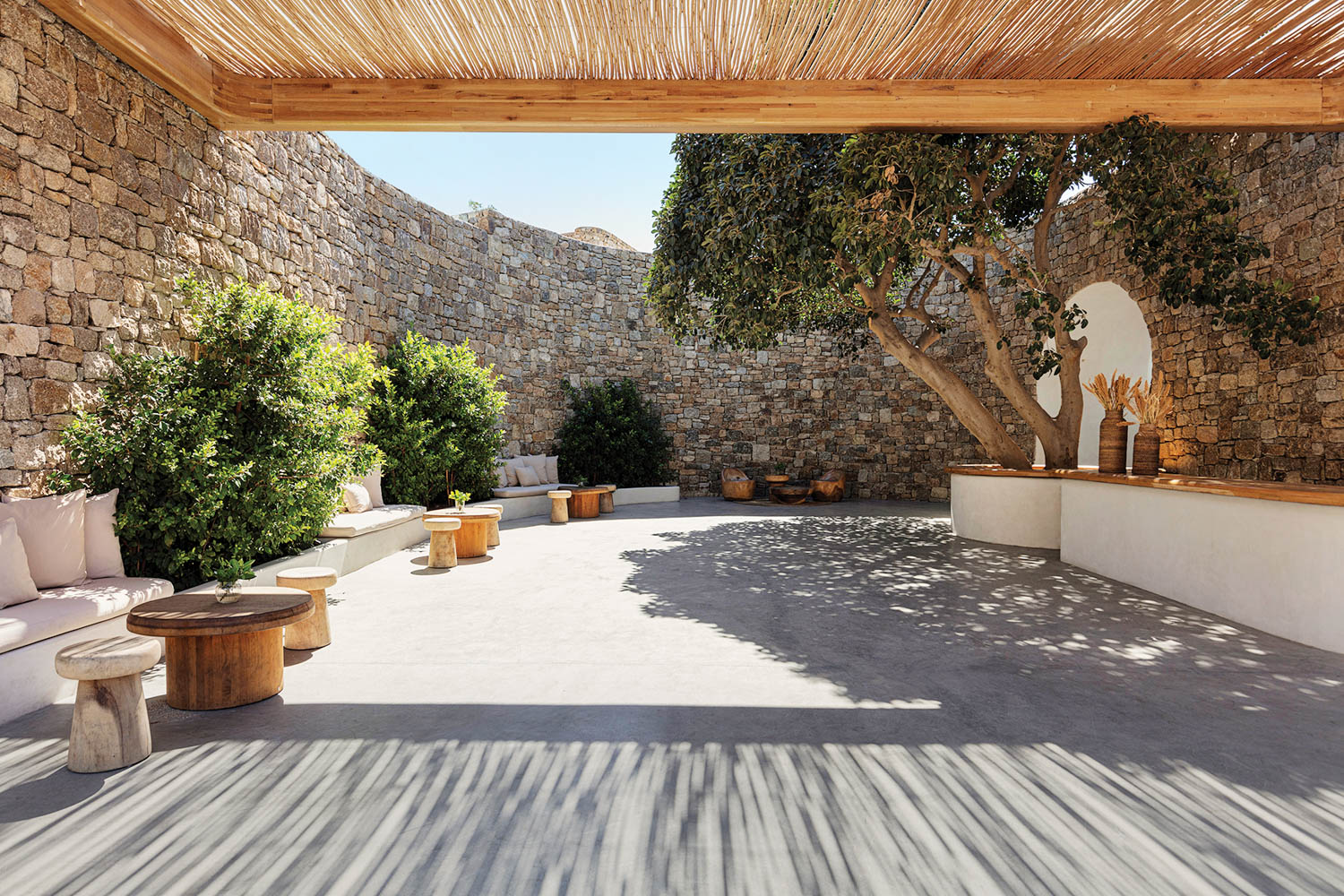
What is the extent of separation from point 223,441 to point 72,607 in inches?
58.2

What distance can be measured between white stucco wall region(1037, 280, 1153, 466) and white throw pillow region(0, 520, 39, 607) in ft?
32.1

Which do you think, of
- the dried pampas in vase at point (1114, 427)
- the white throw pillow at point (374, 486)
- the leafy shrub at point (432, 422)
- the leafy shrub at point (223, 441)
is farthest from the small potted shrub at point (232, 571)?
the dried pampas in vase at point (1114, 427)

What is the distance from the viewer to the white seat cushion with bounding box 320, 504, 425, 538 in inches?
210

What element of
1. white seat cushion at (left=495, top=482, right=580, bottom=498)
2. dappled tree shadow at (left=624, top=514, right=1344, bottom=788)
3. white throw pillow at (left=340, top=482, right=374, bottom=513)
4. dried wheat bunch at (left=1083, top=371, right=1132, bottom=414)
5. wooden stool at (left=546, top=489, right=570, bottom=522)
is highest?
dried wheat bunch at (left=1083, top=371, right=1132, bottom=414)

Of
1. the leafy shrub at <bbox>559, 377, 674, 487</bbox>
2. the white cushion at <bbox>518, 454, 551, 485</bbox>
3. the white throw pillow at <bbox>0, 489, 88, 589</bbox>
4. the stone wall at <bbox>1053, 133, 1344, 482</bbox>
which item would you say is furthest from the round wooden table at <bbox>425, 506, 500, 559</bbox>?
the stone wall at <bbox>1053, 133, 1344, 482</bbox>

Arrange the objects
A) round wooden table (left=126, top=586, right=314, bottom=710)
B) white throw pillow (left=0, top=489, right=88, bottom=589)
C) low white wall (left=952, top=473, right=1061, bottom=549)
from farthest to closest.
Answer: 1. low white wall (left=952, top=473, right=1061, bottom=549)
2. white throw pillow (left=0, top=489, right=88, bottom=589)
3. round wooden table (left=126, top=586, right=314, bottom=710)

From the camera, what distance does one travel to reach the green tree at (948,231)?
192 inches

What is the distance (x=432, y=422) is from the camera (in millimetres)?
7664

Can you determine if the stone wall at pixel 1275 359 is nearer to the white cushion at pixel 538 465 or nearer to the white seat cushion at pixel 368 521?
the white seat cushion at pixel 368 521

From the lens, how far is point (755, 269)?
5.91 m

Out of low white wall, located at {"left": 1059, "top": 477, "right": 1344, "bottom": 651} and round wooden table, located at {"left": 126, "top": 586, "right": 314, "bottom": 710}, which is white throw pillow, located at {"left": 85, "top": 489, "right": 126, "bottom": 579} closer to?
round wooden table, located at {"left": 126, "top": 586, "right": 314, "bottom": 710}

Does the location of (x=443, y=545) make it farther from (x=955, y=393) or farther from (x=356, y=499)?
(x=955, y=393)

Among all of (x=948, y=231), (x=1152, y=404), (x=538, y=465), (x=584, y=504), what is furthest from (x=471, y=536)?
(x=1152, y=404)

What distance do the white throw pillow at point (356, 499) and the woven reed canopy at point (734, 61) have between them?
302cm
